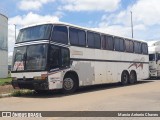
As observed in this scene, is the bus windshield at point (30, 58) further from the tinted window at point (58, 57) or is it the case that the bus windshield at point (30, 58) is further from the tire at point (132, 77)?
the tire at point (132, 77)

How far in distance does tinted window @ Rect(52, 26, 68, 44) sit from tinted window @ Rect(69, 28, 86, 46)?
0.44 metres

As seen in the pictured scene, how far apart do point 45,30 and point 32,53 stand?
1.26 m

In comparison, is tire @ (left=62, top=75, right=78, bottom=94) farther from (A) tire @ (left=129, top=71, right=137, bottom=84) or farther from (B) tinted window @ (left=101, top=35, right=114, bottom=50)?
(A) tire @ (left=129, top=71, right=137, bottom=84)

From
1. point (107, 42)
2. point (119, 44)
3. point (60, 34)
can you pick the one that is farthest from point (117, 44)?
point (60, 34)

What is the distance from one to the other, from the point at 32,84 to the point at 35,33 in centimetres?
254

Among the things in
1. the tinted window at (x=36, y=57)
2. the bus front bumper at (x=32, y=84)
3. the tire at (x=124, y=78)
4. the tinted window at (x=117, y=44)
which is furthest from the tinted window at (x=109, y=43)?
the bus front bumper at (x=32, y=84)

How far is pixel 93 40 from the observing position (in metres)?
19.6

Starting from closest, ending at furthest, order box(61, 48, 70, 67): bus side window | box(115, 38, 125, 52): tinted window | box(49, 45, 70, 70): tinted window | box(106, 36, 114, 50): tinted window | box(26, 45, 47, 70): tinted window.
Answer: box(26, 45, 47, 70): tinted window → box(49, 45, 70, 70): tinted window → box(61, 48, 70, 67): bus side window → box(106, 36, 114, 50): tinted window → box(115, 38, 125, 52): tinted window

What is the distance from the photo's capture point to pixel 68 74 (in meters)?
17.2

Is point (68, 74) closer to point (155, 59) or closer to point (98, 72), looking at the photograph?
point (98, 72)

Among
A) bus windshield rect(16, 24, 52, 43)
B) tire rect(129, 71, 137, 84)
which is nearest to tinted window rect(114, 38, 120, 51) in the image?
tire rect(129, 71, 137, 84)

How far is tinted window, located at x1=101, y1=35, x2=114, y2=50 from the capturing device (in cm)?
2065

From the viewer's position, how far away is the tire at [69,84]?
55.6 ft

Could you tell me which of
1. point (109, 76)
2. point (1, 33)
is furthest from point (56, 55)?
point (1, 33)
